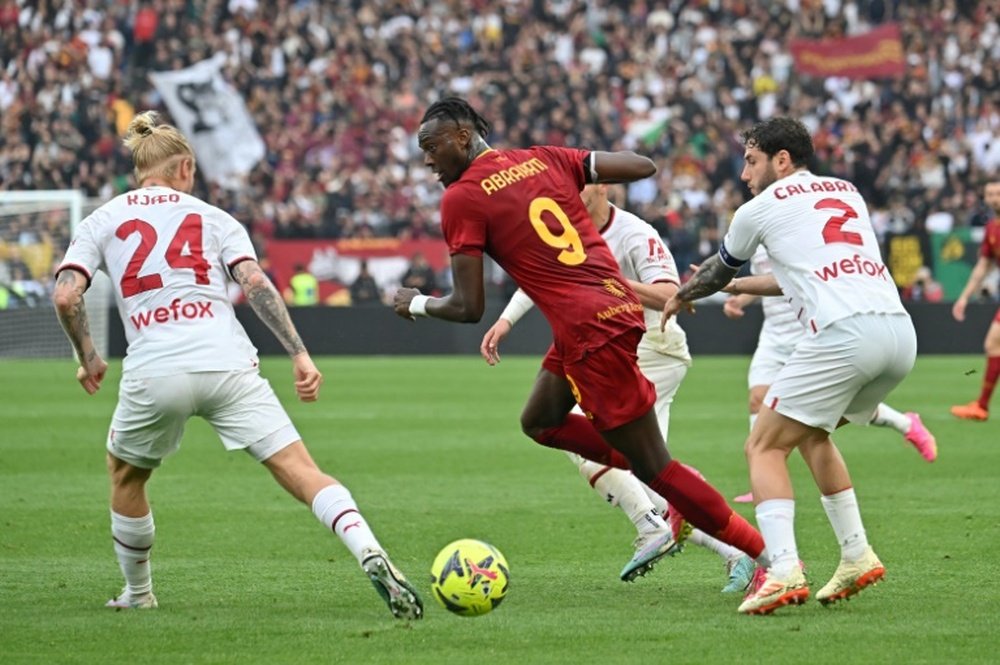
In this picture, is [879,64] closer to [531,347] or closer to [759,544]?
[531,347]

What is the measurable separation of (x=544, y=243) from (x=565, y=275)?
17 cm

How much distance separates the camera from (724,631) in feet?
22.4

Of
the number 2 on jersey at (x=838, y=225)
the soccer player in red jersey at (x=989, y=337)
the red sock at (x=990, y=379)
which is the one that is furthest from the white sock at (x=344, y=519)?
the red sock at (x=990, y=379)

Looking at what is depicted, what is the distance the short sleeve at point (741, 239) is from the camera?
7.35 metres

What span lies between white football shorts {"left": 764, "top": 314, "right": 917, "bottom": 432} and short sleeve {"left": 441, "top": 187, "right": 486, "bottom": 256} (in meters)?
1.48

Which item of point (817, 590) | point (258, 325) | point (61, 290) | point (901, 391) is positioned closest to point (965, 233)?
point (901, 391)

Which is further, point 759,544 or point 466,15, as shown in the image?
point 466,15

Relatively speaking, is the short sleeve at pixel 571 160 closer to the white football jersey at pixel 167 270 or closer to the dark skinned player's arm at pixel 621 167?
the dark skinned player's arm at pixel 621 167

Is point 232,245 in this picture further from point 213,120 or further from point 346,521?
point 213,120

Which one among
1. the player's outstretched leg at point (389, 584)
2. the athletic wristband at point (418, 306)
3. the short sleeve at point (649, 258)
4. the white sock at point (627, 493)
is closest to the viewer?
the player's outstretched leg at point (389, 584)

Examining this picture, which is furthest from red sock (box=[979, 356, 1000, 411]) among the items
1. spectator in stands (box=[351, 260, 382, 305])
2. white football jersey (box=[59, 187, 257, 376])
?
spectator in stands (box=[351, 260, 382, 305])

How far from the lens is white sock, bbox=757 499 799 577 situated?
7.18m

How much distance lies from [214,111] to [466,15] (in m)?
6.53

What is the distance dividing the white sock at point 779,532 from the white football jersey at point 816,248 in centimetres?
79
